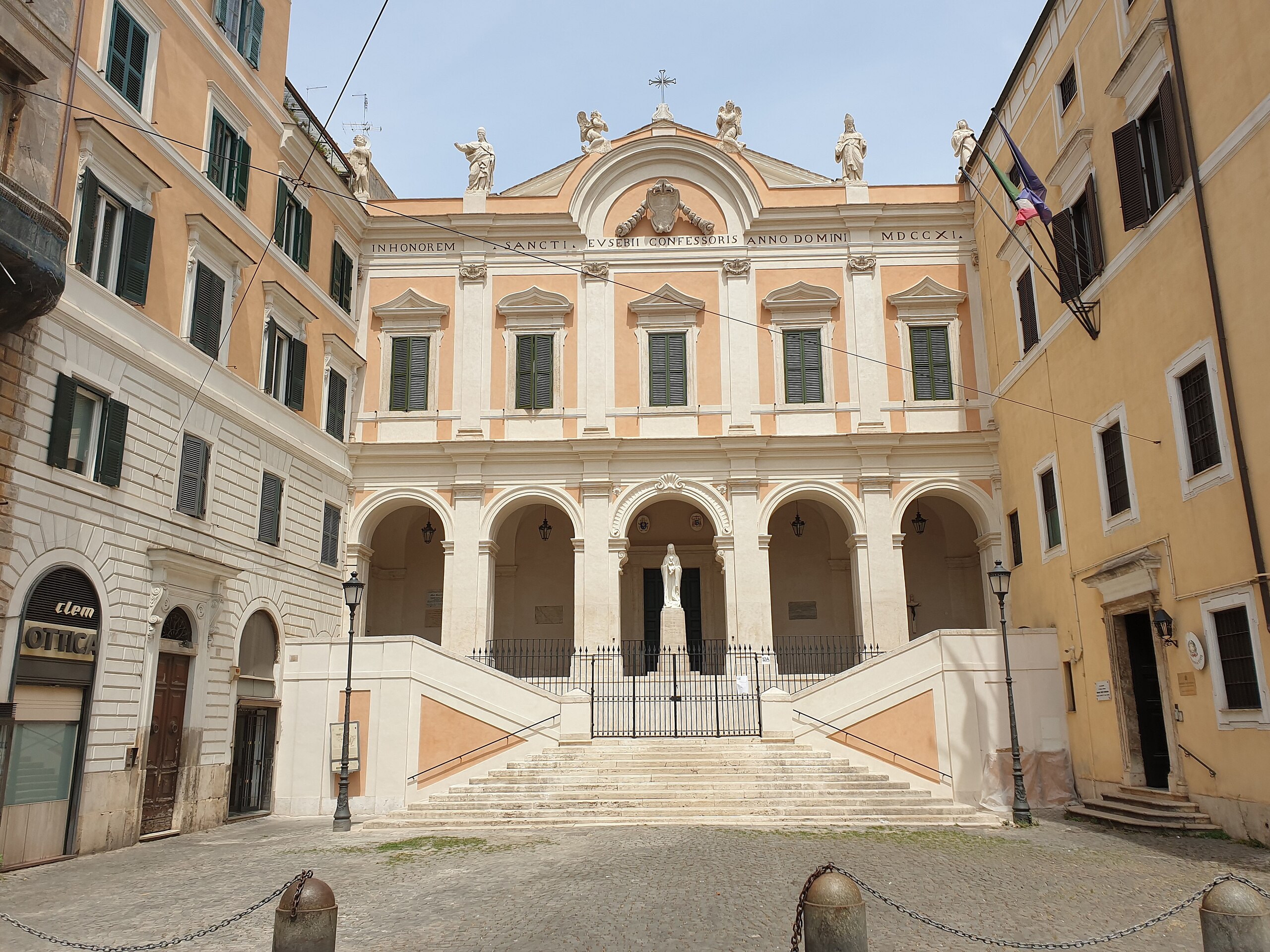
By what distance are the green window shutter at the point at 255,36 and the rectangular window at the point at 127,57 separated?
3.44 meters

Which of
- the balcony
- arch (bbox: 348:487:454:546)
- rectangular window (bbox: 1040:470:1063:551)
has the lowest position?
rectangular window (bbox: 1040:470:1063:551)

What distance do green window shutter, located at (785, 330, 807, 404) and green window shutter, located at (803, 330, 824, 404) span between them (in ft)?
0.21

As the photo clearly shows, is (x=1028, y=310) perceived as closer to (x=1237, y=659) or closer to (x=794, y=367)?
(x=794, y=367)

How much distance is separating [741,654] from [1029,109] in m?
12.5

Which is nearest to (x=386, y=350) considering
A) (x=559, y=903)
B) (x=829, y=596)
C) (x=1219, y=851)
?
(x=829, y=596)

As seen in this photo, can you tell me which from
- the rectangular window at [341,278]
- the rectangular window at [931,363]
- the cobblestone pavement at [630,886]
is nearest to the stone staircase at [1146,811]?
the cobblestone pavement at [630,886]

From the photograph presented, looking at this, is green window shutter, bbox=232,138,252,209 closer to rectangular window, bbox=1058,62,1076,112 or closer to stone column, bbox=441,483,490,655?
stone column, bbox=441,483,490,655

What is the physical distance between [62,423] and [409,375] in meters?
11.2

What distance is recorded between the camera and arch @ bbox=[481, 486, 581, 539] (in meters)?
23.1

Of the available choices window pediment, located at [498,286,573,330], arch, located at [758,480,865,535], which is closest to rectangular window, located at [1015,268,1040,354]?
Result: arch, located at [758,480,865,535]

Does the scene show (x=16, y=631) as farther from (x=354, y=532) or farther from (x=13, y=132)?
(x=354, y=532)

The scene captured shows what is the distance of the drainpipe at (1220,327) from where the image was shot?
11969 millimetres

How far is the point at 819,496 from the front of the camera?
76.5 ft

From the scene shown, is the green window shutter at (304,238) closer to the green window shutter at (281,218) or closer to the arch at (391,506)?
the green window shutter at (281,218)
